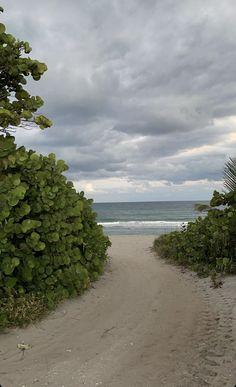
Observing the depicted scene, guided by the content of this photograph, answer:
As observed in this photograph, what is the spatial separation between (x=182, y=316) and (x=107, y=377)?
2.27 m

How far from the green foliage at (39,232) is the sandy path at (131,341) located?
1.92 ft

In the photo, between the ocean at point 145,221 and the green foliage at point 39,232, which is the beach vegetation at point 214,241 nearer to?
the ocean at point 145,221

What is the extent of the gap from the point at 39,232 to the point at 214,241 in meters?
4.67

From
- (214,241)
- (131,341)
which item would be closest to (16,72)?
(131,341)

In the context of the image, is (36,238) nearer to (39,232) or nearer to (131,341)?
(39,232)

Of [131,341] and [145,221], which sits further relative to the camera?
[145,221]

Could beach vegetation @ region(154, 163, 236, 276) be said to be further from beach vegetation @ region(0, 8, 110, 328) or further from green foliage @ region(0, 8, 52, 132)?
green foliage @ region(0, 8, 52, 132)

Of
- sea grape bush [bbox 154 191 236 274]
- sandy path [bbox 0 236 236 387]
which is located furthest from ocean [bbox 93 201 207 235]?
sandy path [bbox 0 236 236 387]

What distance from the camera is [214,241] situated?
345 inches

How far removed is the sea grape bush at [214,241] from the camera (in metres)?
8.60

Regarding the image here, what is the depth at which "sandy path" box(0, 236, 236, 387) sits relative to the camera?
4.03m

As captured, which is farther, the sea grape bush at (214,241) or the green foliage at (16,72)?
the sea grape bush at (214,241)

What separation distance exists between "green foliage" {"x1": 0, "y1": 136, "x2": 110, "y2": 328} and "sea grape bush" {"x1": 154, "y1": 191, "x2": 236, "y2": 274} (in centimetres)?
340

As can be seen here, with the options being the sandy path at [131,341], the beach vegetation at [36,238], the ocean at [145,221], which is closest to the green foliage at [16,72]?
the beach vegetation at [36,238]
